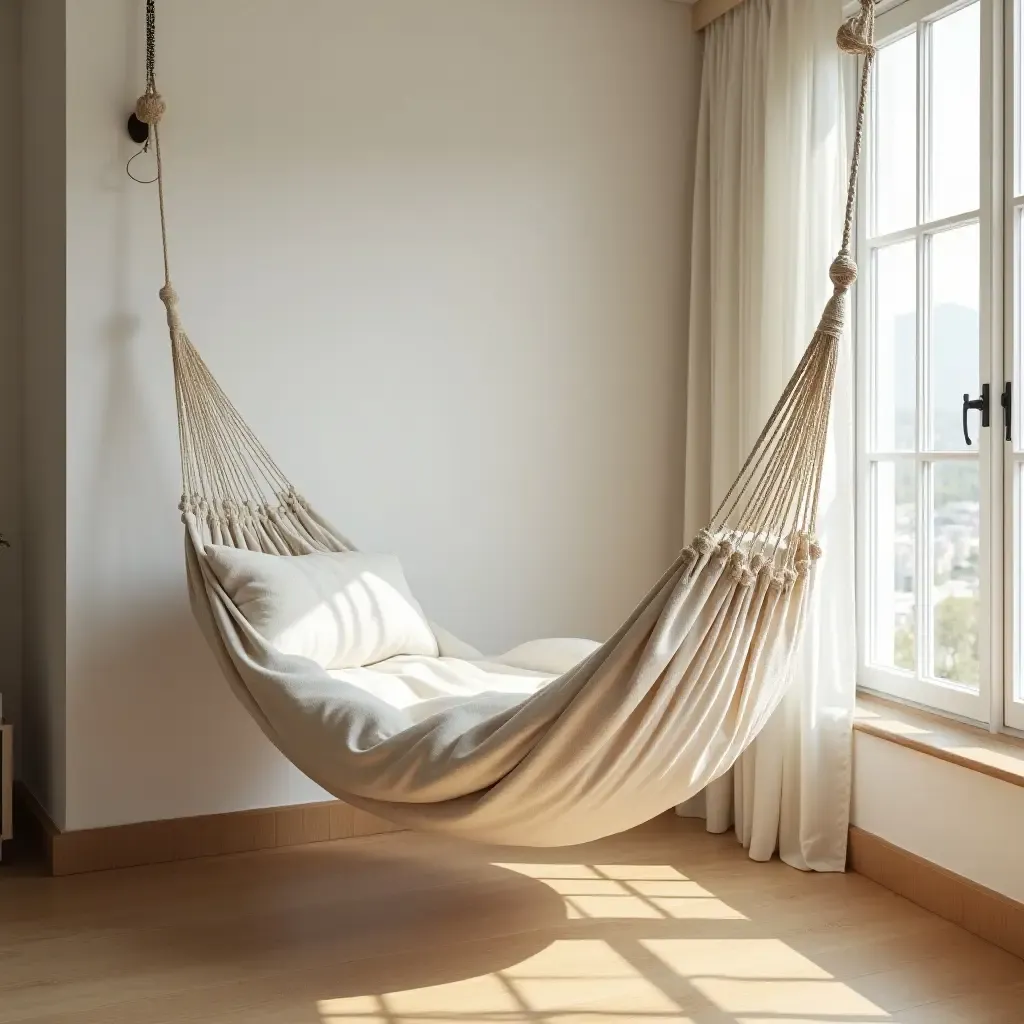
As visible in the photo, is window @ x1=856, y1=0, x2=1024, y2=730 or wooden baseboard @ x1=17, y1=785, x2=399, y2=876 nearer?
window @ x1=856, y1=0, x2=1024, y2=730

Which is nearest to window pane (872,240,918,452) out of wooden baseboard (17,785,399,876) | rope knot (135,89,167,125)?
wooden baseboard (17,785,399,876)

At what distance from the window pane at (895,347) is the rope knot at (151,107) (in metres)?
1.86

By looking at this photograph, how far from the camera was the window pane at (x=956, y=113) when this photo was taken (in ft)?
8.80

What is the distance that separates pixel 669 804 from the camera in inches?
81.7

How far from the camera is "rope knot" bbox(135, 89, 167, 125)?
270 centimetres

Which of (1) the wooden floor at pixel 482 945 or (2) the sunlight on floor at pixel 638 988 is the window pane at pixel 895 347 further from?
(2) the sunlight on floor at pixel 638 988

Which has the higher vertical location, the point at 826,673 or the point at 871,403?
the point at 871,403

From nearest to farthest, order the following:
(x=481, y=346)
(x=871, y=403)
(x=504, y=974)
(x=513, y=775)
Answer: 1. (x=513, y=775)
2. (x=504, y=974)
3. (x=871, y=403)
4. (x=481, y=346)

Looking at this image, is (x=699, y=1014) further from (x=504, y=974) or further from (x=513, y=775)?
(x=513, y=775)

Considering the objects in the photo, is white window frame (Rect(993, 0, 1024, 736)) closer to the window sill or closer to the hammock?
the window sill

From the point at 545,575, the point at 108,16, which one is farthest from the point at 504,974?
the point at 108,16

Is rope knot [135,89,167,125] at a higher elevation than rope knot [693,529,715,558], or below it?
higher

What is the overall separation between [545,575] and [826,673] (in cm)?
89

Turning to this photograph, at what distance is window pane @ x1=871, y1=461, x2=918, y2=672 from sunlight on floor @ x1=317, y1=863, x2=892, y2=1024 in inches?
34.0
